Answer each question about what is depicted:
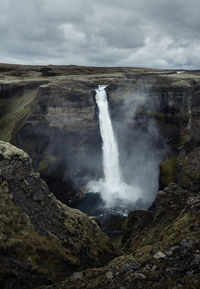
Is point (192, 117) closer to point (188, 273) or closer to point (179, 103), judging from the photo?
point (179, 103)

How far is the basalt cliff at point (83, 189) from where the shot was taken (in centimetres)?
1022

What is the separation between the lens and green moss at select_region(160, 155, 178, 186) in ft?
165

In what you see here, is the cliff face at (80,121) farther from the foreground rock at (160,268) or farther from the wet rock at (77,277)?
the foreground rock at (160,268)

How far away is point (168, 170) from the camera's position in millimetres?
52344

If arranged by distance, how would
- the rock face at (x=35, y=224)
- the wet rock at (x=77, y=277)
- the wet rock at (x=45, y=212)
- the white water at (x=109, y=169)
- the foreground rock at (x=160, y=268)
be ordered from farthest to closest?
1. the white water at (x=109, y=169)
2. the wet rock at (x=45, y=212)
3. the rock face at (x=35, y=224)
4. the wet rock at (x=77, y=277)
5. the foreground rock at (x=160, y=268)

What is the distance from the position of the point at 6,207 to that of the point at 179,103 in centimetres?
5369

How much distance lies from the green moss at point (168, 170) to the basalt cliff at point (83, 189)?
205mm

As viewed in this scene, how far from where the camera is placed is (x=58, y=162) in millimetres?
58219

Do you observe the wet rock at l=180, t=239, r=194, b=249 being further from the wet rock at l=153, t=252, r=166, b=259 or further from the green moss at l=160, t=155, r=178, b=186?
the green moss at l=160, t=155, r=178, b=186

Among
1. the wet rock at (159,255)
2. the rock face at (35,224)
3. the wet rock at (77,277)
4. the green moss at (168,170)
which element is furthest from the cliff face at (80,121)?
the wet rock at (159,255)

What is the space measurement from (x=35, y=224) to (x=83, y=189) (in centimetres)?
4421

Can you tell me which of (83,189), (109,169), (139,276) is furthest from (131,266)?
(109,169)

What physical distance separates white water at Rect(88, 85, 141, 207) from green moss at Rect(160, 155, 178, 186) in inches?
261

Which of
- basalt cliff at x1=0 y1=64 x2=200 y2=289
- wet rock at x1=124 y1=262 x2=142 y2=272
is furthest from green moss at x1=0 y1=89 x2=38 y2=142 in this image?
wet rock at x1=124 y1=262 x2=142 y2=272
